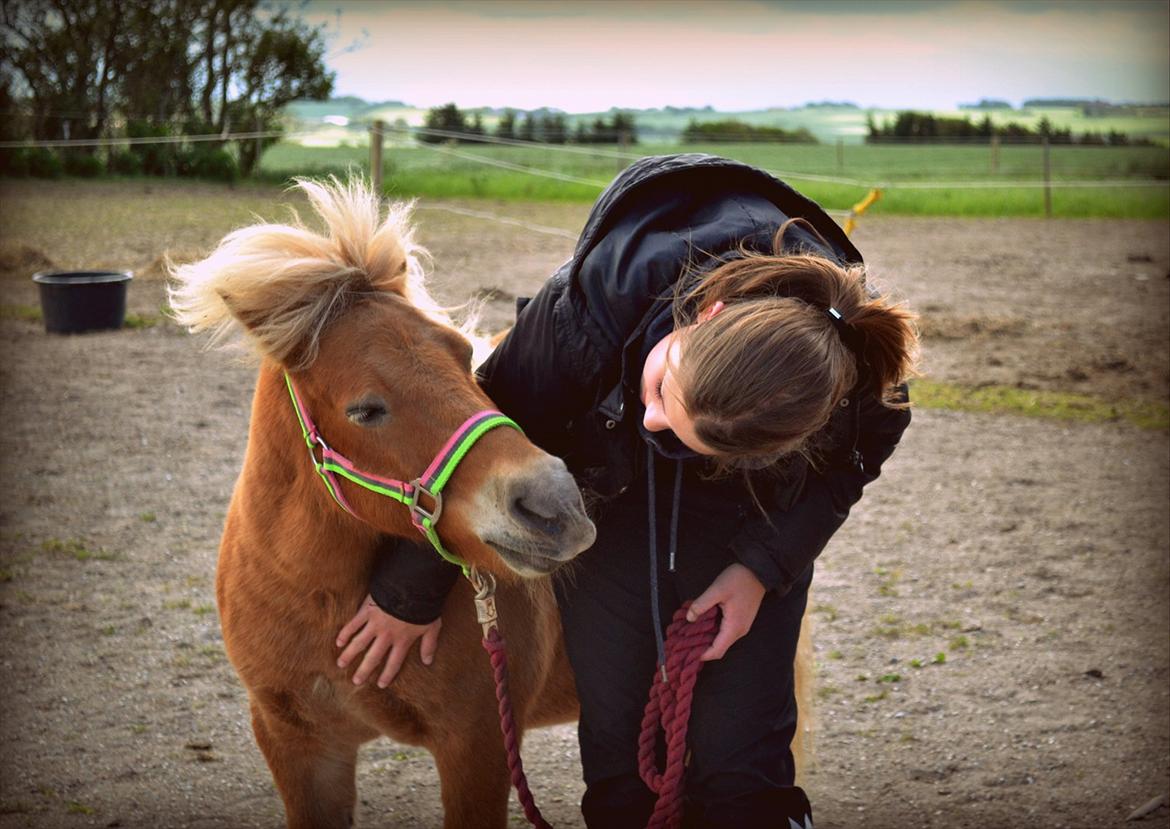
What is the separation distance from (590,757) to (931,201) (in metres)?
15.7

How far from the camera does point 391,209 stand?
90.0 inches

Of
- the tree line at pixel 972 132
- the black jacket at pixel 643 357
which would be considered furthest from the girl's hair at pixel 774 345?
the tree line at pixel 972 132

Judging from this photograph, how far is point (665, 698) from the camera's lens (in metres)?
2.15

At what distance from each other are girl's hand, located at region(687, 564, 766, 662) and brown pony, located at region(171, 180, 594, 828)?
1.30 ft

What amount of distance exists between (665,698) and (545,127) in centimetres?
2049

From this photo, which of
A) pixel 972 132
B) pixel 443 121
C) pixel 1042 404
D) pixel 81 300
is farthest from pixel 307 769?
pixel 972 132

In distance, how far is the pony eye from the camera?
6.37ft

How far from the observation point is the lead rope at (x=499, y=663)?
2.11 m

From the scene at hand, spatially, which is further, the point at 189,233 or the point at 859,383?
the point at 189,233

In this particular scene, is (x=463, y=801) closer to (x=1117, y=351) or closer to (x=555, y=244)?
(x=1117, y=351)

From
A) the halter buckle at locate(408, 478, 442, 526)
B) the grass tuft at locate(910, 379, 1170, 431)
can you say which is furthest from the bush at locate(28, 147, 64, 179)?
the halter buckle at locate(408, 478, 442, 526)

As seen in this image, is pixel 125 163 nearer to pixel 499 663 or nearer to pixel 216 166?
pixel 216 166

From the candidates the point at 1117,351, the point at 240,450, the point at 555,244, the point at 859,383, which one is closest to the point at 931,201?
the point at 555,244

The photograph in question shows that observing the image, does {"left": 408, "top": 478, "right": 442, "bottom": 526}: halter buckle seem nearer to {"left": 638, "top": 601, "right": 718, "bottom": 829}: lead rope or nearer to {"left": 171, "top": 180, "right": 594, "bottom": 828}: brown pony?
{"left": 171, "top": 180, "right": 594, "bottom": 828}: brown pony
